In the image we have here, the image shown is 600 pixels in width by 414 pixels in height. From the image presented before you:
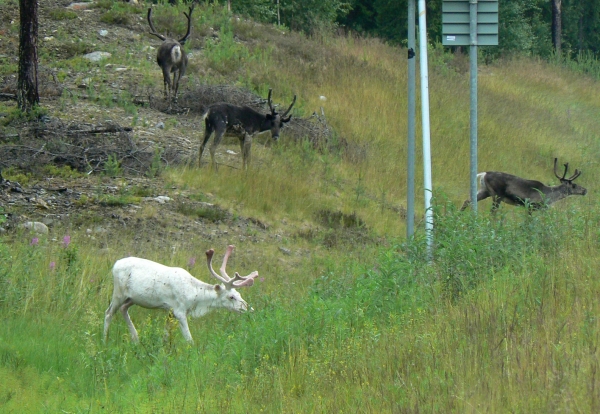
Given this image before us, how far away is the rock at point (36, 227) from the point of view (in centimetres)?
1273

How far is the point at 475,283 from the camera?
8.27 m

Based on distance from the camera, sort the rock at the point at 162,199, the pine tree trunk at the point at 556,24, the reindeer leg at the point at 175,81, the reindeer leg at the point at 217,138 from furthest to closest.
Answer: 1. the pine tree trunk at the point at 556,24
2. the reindeer leg at the point at 175,81
3. the reindeer leg at the point at 217,138
4. the rock at the point at 162,199

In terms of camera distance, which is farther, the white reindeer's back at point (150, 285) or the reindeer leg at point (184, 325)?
the white reindeer's back at point (150, 285)

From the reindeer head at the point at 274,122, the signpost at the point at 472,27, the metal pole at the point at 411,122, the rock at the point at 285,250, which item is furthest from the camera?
the reindeer head at the point at 274,122

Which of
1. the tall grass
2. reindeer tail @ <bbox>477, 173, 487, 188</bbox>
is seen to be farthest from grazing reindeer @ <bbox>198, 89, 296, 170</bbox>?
the tall grass

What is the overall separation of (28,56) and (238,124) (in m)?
4.25

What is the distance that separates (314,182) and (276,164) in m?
0.88

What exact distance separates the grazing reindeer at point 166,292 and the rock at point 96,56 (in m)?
14.2

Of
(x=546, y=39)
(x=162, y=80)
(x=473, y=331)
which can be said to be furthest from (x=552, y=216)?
(x=546, y=39)

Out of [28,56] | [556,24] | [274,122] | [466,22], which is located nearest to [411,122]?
[466,22]

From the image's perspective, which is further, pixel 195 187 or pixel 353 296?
pixel 195 187

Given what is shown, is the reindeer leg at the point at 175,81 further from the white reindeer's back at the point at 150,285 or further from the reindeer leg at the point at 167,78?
the white reindeer's back at the point at 150,285

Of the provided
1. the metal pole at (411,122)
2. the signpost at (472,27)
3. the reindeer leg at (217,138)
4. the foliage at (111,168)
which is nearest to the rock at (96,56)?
the reindeer leg at (217,138)

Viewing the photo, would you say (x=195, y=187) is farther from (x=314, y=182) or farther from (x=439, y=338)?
(x=439, y=338)
